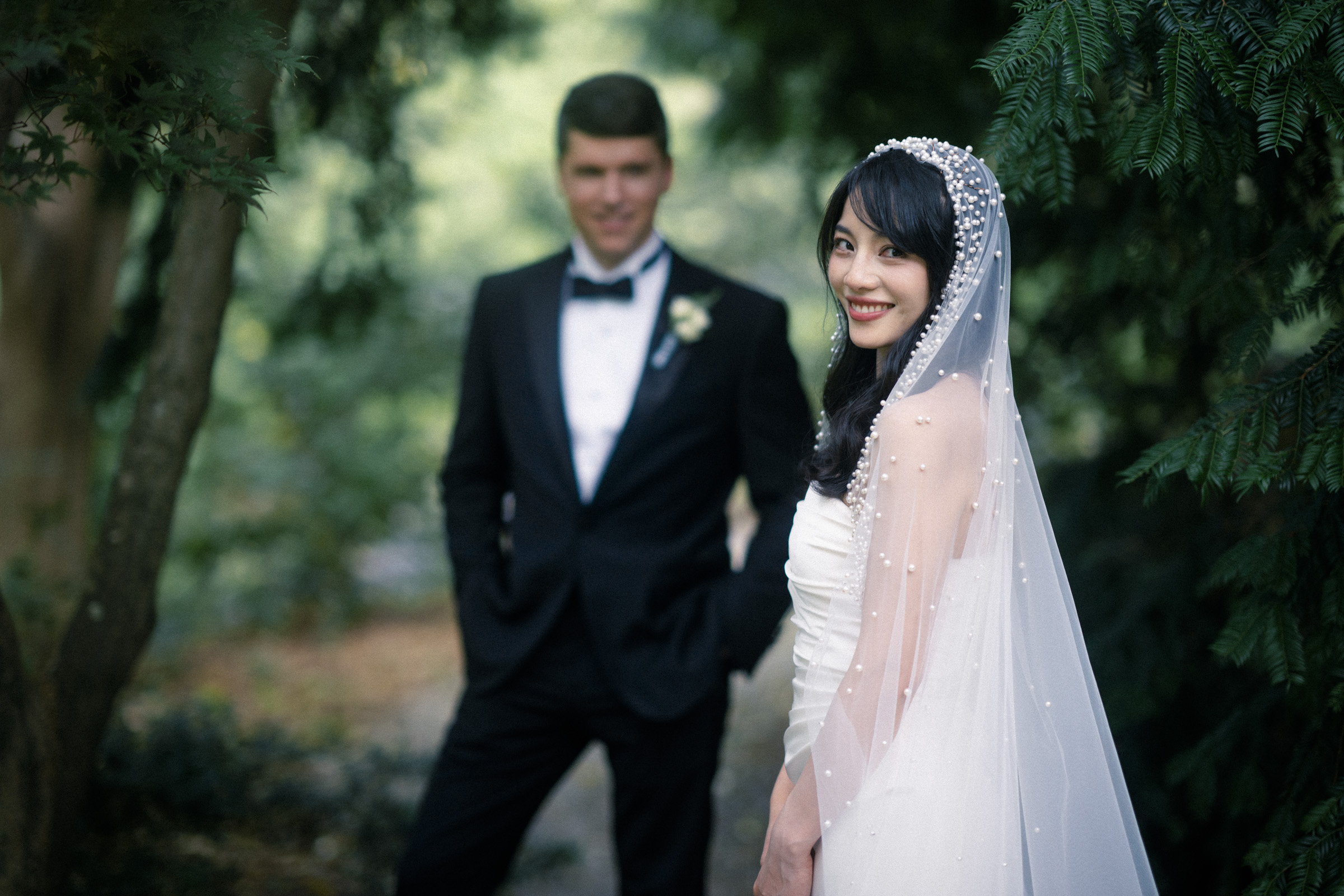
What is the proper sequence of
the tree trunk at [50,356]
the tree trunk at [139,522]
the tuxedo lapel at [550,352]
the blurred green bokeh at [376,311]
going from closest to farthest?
the tree trunk at [139,522] < the tuxedo lapel at [550,352] < the tree trunk at [50,356] < the blurred green bokeh at [376,311]

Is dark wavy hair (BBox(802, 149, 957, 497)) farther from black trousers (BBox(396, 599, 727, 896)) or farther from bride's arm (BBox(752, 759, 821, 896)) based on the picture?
black trousers (BBox(396, 599, 727, 896))

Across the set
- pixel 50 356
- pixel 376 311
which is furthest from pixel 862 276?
pixel 50 356

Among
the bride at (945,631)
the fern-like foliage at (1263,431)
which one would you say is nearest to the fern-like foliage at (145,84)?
the bride at (945,631)

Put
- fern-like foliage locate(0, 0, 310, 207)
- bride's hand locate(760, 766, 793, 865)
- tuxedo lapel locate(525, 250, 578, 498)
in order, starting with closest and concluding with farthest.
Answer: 1. fern-like foliage locate(0, 0, 310, 207)
2. bride's hand locate(760, 766, 793, 865)
3. tuxedo lapel locate(525, 250, 578, 498)

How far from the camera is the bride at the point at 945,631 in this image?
1.80m

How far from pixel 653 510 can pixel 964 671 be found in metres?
→ 1.15

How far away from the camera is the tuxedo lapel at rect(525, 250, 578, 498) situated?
283 centimetres

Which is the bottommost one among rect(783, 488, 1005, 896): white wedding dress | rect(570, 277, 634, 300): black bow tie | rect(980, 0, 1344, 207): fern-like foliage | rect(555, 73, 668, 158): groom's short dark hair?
rect(783, 488, 1005, 896): white wedding dress

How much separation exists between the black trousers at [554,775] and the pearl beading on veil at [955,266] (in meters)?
1.14

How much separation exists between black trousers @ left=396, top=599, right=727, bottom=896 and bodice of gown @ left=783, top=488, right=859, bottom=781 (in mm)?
778

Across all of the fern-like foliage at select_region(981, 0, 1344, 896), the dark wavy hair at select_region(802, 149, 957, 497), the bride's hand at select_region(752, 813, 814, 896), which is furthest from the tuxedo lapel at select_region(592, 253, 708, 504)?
the bride's hand at select_region(752, 813, 814, 896)

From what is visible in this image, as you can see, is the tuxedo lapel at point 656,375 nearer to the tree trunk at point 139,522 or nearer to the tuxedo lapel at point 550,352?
the tuxedo lapel at point 550,352

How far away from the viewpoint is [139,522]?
2.81 metres

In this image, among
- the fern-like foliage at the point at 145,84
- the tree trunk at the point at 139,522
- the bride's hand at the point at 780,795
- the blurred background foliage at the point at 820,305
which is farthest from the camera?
the tree trunk at the point at 139,522
